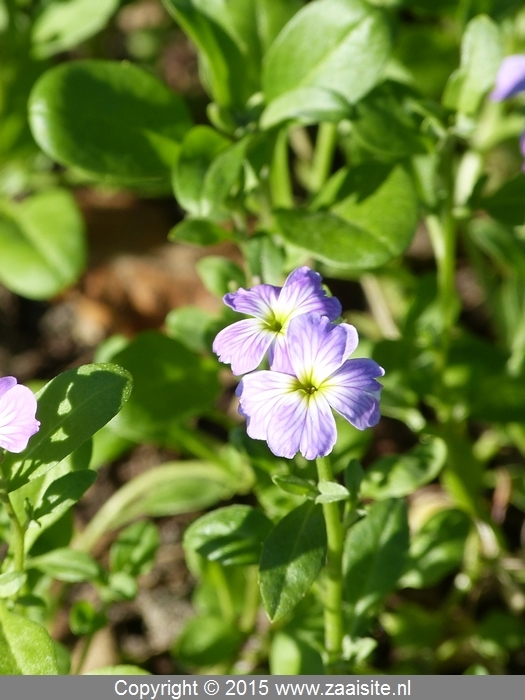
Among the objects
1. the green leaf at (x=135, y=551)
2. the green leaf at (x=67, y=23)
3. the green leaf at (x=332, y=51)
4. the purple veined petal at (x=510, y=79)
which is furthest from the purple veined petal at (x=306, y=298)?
the green leaf at (x=67, y=23)

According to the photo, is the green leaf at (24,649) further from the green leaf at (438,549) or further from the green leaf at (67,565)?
the green leaf at (438,549)

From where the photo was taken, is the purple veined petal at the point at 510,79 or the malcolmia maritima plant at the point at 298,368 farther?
the purple veined petal at the point at 510,79

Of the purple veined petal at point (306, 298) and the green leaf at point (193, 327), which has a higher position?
the purple veined petal at point (306, 298)

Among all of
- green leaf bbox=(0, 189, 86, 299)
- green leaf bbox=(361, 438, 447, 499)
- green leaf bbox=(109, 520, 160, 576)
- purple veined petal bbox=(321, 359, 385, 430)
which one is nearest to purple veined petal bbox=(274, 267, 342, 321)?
purple veined petal bbox=(321, 359, 385, 430)

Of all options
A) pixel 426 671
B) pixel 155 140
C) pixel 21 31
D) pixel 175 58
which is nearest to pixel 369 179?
pixel 155 140

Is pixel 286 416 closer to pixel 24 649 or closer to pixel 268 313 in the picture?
pixel 268 313

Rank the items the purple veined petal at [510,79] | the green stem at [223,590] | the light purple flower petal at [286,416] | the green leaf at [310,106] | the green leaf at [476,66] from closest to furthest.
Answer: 1. the light purple flower petal at [286,416]
2. the green leaf at [310,106]
3. the green leaf at [476,66]
4. the purple veined petal at [510,79]
5. the green stem at [223,590]

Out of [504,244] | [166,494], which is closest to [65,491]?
[166,494]
